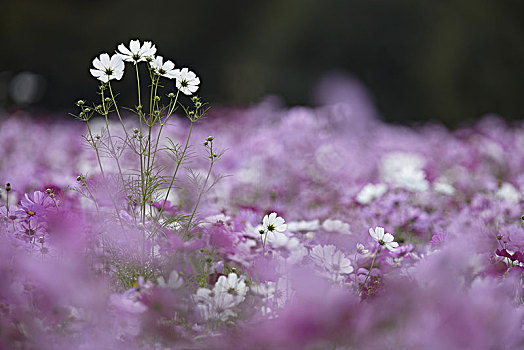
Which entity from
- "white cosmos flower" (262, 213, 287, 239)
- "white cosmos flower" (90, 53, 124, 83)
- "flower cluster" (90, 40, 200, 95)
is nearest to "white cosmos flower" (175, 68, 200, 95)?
"flower cluster" (90, 40, 200, 95)

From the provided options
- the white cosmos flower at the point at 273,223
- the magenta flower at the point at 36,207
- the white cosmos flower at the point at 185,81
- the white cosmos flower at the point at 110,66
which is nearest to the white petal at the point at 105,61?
the white cosmos flower at the point at 110,66

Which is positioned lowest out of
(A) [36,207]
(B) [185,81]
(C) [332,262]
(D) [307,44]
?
(C) [332,262]

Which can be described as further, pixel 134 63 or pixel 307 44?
pixel 307 44

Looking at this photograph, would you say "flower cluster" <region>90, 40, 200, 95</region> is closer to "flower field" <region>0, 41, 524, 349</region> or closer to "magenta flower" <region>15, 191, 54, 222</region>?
"flower field" <region>0, 41, 524, 349</region>

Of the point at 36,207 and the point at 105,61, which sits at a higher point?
the point at 105,61

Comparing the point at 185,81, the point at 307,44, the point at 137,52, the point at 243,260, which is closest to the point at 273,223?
the point at 243,260

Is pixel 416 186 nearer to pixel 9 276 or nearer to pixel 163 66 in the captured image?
pixel 163 66

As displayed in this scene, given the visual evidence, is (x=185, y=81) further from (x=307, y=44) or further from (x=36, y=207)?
(x=307, y=44)
